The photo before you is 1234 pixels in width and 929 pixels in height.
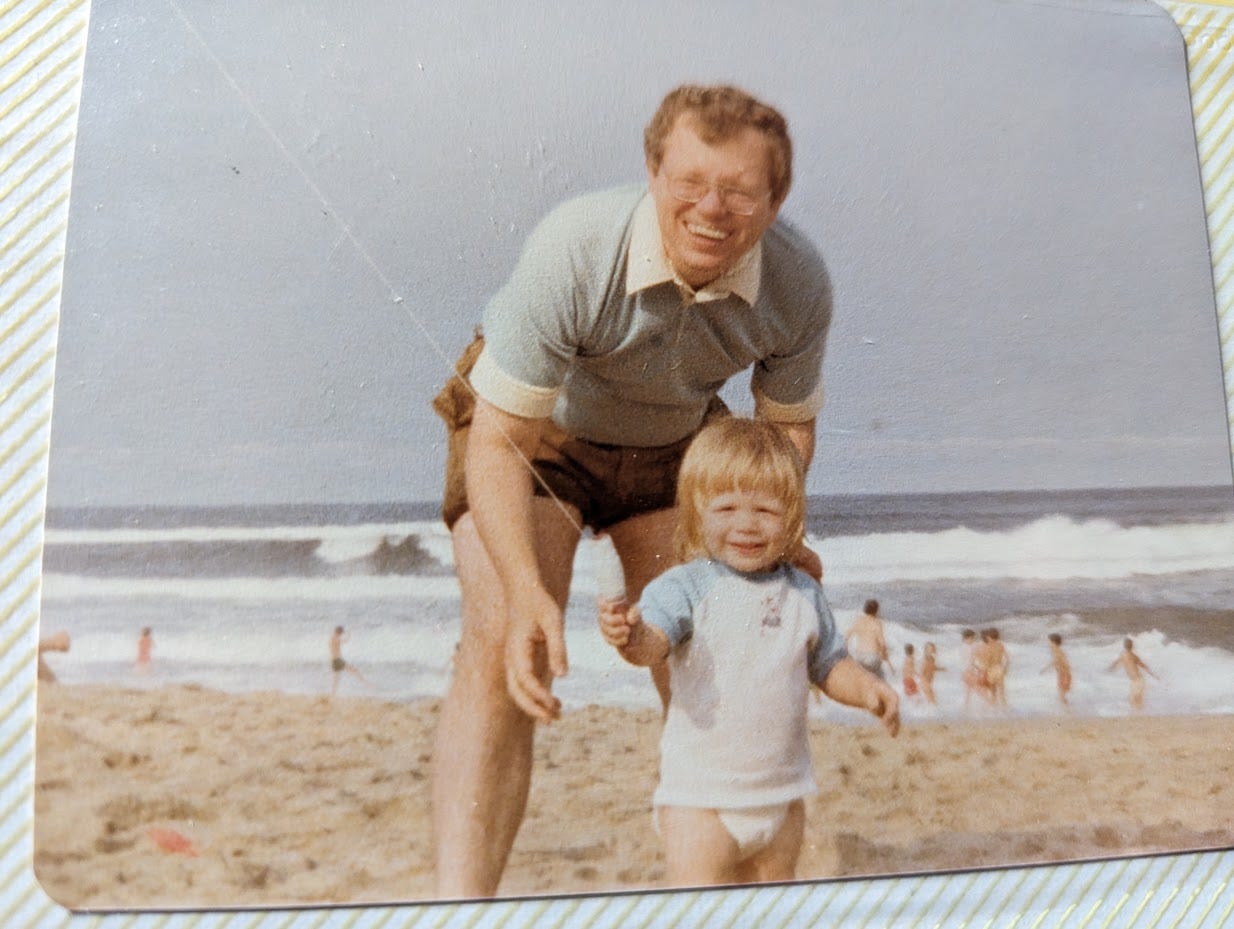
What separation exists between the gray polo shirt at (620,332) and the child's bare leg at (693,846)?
0.62 metres

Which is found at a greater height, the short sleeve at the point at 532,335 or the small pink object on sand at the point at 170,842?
the short sleeve at the point at 532,335

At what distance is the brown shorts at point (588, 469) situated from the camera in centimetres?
190

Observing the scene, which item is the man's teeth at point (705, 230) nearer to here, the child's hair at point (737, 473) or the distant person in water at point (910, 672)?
the child's hair at point (737, 473)

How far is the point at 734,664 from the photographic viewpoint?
187 cm

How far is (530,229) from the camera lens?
1990 mm

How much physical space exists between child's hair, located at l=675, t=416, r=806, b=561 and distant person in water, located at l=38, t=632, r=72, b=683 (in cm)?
99

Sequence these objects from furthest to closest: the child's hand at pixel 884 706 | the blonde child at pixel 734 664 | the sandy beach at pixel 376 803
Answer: the child's hand at pixel 884 706 < the blonde child at pixel 734 664 < the sandy beach at pixel 376 803

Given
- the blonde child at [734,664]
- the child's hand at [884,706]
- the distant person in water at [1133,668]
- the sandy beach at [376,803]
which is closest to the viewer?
the sandy beach at [376,803]

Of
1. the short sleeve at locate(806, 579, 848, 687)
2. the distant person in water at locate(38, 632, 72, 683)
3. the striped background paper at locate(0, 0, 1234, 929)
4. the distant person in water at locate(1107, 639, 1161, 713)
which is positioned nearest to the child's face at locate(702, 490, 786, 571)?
the short sleeve at locate(806, 579, 848, 687)

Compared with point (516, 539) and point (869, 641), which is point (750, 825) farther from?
point (516, 539)

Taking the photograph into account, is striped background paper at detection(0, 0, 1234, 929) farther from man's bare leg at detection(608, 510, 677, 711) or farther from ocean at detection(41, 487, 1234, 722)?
man's bare leg at detection(608, 510, 677, 711)

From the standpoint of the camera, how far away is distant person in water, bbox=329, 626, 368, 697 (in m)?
1.82

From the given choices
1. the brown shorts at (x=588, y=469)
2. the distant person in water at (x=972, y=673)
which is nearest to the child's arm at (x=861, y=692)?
the distant person in water at (x=972, y=673)

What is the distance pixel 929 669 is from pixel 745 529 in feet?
1.39
